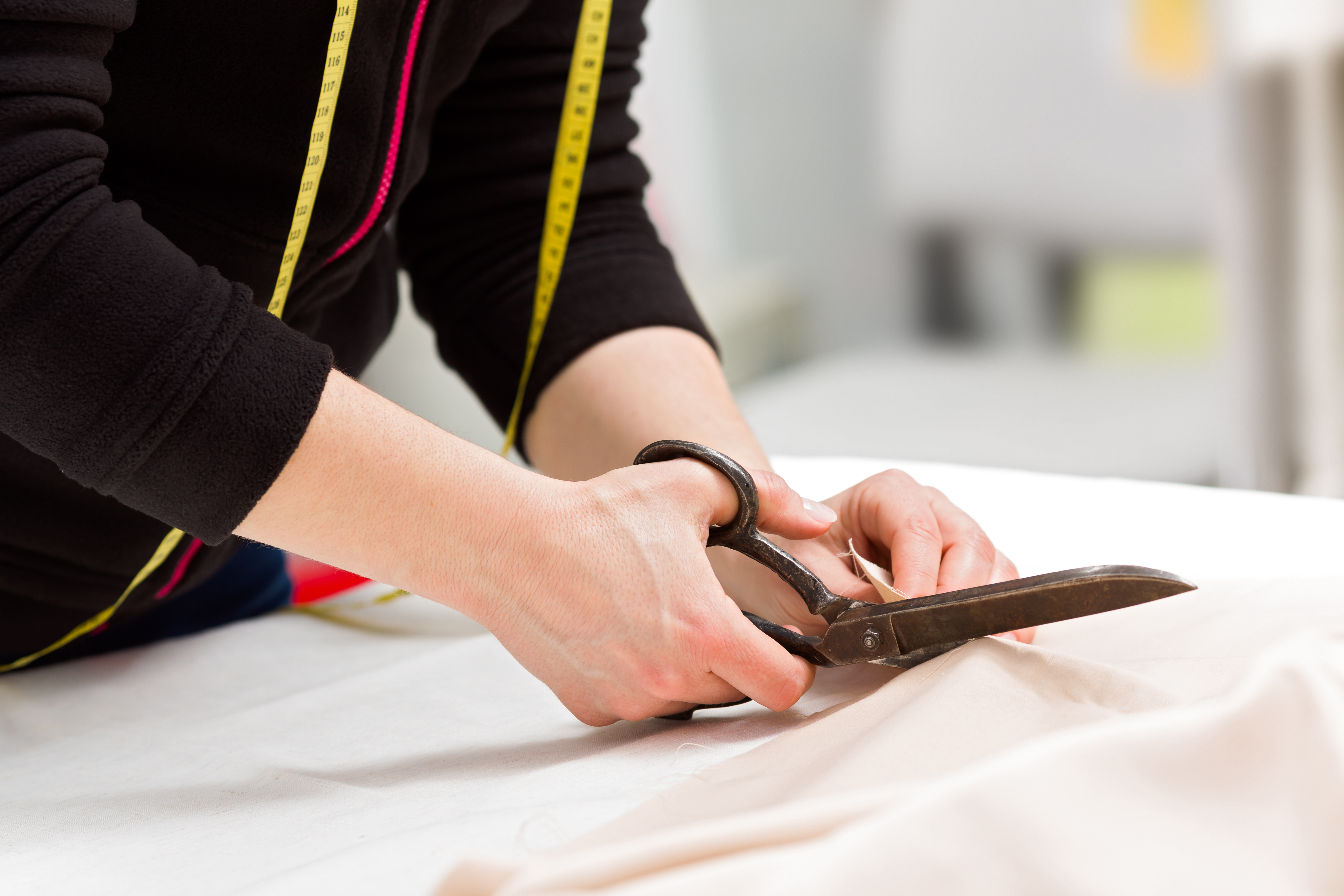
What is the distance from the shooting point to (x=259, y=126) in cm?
73

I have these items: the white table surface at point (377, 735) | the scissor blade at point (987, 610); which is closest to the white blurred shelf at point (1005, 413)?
the white table surface at point (377, 735)

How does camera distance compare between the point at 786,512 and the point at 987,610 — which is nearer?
the point at 987,610

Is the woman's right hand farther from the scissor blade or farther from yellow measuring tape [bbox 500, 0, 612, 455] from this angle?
yellow measuring tape [bbox 500, 0, 612, 455]

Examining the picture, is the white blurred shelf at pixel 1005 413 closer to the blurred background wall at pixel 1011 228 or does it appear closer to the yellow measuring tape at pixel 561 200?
the blurred background wall at pixel 1011 228

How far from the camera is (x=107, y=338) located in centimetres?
53

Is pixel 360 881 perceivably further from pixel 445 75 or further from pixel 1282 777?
pixel 445 75

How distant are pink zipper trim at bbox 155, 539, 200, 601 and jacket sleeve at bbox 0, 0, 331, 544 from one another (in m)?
0.34

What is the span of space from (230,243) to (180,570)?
298mm

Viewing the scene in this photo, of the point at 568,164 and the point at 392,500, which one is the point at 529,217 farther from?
the point at 392,500

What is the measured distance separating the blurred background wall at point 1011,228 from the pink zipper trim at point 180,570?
98 centimetres

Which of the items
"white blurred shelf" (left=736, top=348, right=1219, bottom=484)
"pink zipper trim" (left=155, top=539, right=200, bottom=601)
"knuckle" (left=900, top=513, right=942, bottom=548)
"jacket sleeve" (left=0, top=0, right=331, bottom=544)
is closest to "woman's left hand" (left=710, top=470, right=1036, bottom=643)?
"knuckle" (left=900, top=513, right=942, bottom=548)

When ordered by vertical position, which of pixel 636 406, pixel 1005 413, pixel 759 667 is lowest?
pixel 1005 413

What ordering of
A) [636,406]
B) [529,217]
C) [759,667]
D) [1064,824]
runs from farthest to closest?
[529,217] → [636,406] → [759,667] → [1064,824]

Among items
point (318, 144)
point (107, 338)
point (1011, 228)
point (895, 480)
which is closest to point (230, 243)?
point (318, 144)
